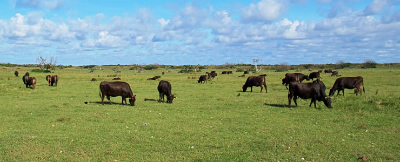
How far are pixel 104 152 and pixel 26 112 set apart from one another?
27.2ft

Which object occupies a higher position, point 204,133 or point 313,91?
point 313,91

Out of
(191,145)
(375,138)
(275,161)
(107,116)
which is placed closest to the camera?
(275,161)

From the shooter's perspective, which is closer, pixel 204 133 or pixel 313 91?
pixel 204 133

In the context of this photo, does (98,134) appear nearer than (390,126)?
Yes

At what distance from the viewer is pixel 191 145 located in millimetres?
9227

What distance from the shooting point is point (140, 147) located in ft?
29.5

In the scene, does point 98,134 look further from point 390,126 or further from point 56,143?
point 390,126

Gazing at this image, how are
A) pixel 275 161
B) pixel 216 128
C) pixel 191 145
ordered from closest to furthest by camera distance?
1. pixel 275 161
2. pixel 191 145
3. pixel 216 128

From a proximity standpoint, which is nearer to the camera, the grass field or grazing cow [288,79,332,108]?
the grass field

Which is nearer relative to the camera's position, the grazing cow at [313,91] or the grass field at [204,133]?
the grass field at [204,133]

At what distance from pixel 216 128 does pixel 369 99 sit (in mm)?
9463

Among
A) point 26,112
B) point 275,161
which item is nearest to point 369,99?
point 275,161

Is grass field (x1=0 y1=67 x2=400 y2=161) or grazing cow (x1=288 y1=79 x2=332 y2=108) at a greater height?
grazing cow (x1=288 y1=79 x2=332 y2=108)

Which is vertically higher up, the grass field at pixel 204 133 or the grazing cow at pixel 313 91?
the grazing cow at pixel 313 91
